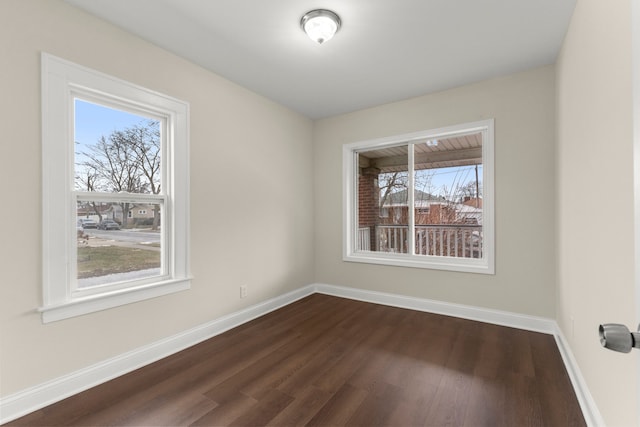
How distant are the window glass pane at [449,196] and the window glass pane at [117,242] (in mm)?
2938

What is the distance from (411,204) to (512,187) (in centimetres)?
111

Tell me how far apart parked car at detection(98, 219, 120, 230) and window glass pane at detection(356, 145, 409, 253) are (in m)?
2.90

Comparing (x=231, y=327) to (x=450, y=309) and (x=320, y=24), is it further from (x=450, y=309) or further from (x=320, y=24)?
(x=320, y=24)

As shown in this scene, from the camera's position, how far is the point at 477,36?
7.52 ft

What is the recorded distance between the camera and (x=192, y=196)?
8.68ft

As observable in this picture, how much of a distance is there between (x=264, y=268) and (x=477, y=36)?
3039 mm

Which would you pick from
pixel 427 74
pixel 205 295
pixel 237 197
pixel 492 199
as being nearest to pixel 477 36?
pixel 427 74

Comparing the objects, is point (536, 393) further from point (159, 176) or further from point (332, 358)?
point (159, 176)

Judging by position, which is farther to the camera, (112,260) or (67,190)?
(112,260)

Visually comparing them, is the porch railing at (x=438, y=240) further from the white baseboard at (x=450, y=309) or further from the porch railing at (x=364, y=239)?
the white baseboard at (x=450, y=309)

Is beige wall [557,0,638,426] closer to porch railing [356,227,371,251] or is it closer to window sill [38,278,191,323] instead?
porch railing [356,227,371,251]

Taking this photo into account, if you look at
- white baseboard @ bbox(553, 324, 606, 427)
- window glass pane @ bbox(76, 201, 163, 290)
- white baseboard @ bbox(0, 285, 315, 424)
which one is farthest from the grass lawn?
white baseboard @ bbox(553, 324, 606, 427)

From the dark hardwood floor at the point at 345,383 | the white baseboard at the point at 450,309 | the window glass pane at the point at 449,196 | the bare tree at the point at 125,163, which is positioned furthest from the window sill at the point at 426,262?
the bare tree at the point at 125,163

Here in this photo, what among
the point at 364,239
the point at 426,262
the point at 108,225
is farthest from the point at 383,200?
the point at 108,225
